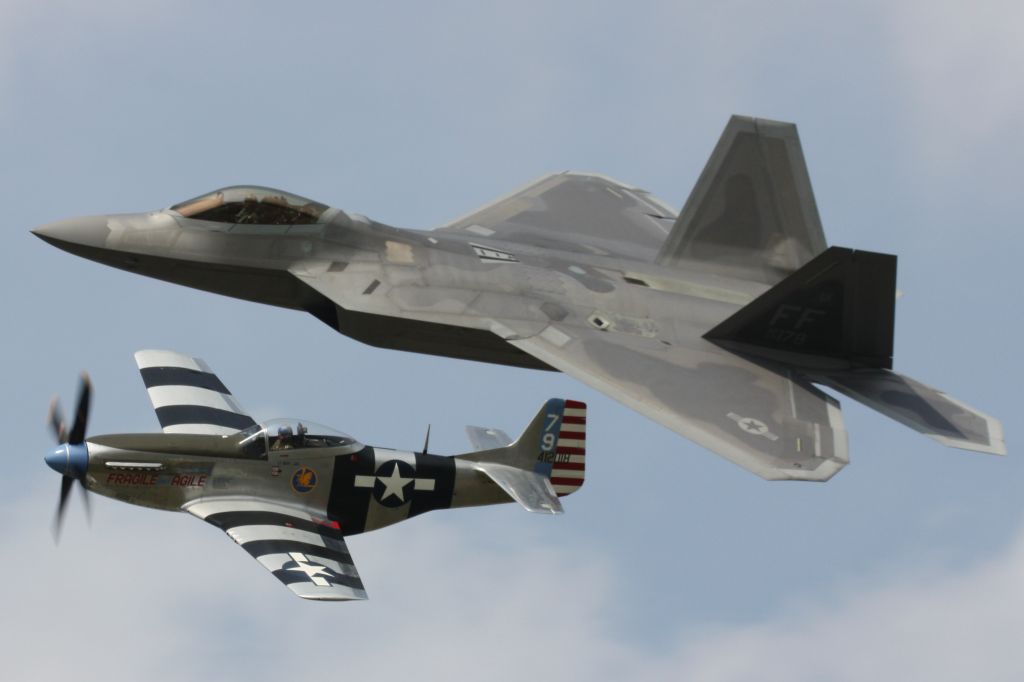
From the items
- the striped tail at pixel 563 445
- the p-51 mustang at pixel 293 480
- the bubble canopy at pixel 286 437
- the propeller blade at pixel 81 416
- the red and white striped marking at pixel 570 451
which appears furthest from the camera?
the red and white striped marking at pixel 570 451

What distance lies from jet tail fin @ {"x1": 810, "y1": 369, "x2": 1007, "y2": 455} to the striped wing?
37.8 feet

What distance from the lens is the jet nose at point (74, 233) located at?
32.0 meters

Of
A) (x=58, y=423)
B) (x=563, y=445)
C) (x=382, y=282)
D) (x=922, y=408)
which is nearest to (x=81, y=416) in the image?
(x=58, y=423)

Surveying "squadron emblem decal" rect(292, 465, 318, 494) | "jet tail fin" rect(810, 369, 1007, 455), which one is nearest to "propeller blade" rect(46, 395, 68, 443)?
"squadron emblem decal" rect(292, 465, 318, 494)

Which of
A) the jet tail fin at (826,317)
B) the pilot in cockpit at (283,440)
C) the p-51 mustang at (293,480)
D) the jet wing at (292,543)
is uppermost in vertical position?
the jet tail fin at (826,317)

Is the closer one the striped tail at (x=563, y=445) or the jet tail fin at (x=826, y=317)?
the jet tail fin at (x=826, y=317)

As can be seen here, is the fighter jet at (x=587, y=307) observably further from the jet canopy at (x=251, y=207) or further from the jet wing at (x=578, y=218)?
the jet wing at (x=578, y=218)

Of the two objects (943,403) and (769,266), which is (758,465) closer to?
(943,403)

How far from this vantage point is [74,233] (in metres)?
32.0

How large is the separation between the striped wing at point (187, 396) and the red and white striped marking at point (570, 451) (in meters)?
5.89

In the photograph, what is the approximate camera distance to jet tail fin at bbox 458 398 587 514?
113 ft

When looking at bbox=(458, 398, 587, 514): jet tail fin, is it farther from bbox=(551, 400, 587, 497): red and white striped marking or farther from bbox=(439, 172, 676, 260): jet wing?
bbox=(439, 172, 676, 260): jet wing

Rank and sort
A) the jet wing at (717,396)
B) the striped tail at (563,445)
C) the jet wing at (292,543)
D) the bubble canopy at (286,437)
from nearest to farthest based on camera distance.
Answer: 1. the jet wing at (717,396)
2. the jet wing at (292,543)
3. the bubble canopy at (286,437)
4. the striped tail at (563,445)

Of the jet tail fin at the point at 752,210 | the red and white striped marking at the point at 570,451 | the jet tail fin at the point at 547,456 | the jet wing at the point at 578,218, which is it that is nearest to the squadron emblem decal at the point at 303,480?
the jet tail fin at the point at 547,456
